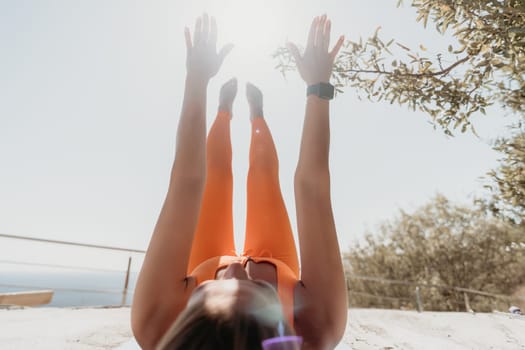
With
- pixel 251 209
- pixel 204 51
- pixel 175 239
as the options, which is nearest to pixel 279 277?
pixel 175 239

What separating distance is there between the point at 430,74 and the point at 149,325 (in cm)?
344

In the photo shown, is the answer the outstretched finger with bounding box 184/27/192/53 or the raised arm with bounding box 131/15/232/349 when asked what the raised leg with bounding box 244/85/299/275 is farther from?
the outstretched finger with bounding box 184/27/192/53

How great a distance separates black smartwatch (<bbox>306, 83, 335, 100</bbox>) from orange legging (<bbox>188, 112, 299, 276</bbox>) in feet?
2.35

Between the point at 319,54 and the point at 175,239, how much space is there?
124 centimetres

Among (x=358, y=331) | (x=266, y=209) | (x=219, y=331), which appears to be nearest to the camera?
(x=219, y=331)

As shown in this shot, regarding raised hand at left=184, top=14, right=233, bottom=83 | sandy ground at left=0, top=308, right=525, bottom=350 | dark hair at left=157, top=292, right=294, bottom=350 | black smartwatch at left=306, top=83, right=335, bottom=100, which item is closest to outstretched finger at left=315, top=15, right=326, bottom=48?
black smartwatch at left=306, top=83, right=335, bottom=100

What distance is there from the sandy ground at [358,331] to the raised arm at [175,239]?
163 centimetres

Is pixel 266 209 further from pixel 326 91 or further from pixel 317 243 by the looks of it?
pixel 326 91

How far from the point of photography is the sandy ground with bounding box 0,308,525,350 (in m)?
2.65

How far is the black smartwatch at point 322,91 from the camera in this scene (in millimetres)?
1501

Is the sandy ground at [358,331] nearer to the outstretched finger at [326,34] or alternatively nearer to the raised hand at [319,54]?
the raised hand at [319,54]

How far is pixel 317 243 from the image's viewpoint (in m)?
1.23

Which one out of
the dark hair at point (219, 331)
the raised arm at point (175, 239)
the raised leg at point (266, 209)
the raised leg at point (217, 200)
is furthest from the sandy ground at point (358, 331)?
the dark hair at point (219, 331)

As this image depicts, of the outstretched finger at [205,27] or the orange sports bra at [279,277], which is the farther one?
the outstretched finger at [205,27]
